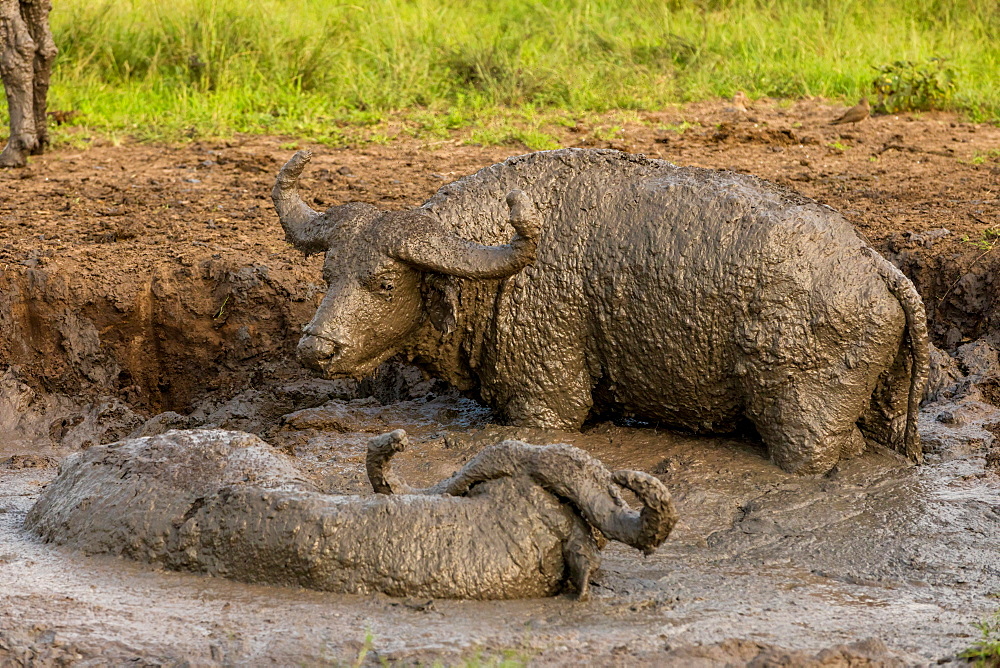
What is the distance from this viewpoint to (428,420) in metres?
6.59

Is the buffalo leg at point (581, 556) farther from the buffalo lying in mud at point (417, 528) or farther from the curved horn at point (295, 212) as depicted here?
the curved horn at point (295, 212)

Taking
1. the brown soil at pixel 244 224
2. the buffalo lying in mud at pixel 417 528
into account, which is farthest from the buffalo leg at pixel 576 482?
the brown soil at pixel 244 224

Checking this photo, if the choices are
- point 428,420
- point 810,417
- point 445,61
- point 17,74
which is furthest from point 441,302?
point 445,61

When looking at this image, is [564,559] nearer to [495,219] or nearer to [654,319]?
[654,319]

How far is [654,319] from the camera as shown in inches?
230

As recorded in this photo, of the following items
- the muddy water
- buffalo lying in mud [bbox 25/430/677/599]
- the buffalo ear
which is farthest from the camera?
the buffalo ear

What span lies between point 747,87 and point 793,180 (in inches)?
111

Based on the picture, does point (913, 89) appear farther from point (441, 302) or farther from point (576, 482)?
point (576, 482)

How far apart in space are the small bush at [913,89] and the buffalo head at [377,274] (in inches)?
250

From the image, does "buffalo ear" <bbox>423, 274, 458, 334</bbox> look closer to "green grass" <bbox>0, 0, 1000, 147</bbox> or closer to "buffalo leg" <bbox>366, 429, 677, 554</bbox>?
"buffalo leg" <bbox>366, 429, 677, 554</bbox>

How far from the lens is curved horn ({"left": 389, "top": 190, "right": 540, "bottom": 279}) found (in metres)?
5.51

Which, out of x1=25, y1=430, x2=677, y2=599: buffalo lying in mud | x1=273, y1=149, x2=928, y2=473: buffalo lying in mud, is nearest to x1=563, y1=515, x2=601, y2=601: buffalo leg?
x1=25, y1=430, x2=677, y2=599: buffalo lying in mud

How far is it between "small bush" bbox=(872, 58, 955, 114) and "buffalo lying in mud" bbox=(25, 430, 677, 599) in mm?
7744

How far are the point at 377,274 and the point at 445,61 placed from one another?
659cm
